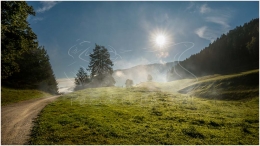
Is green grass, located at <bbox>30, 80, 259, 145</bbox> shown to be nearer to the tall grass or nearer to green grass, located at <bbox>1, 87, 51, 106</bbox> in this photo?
the tall grass

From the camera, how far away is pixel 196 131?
1831cm

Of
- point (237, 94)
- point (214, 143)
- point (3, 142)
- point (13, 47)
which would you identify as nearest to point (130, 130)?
point (214, 143)

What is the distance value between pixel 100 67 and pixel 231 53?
13939 cm

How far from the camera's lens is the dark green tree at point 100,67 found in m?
69.1

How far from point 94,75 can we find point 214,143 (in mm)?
60084

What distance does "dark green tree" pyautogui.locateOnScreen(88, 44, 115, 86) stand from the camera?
2721 inches

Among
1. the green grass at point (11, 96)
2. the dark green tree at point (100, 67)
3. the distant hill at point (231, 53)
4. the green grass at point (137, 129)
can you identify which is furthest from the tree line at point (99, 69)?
the distant hill at point (231, 53)

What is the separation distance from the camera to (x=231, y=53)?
15700 centimetres

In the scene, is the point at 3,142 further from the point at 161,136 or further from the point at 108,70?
the point at 108,70

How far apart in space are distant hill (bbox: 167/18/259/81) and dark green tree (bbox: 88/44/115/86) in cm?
7118

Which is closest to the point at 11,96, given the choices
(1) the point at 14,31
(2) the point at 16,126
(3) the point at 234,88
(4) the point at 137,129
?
(1) the point at 14,31

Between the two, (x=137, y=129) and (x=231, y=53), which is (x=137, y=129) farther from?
(x=231, y=53)

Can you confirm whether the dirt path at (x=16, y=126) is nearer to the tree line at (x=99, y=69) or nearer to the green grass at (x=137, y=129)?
the green grass at (x=137, y=129)

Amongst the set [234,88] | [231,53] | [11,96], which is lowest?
[11,96]
